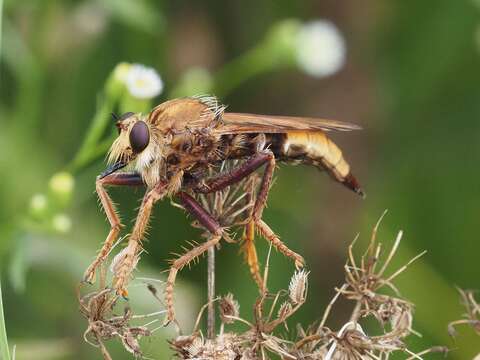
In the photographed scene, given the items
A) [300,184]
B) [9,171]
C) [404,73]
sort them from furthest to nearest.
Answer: [404,73] < [300,184] < [9,171]

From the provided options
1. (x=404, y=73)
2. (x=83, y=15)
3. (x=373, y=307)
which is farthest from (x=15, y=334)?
(x=404, y=73)

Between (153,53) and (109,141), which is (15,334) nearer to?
(109,141)

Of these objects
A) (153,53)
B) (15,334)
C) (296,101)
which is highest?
(153,53)

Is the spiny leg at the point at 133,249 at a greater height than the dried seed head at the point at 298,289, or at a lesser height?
greater

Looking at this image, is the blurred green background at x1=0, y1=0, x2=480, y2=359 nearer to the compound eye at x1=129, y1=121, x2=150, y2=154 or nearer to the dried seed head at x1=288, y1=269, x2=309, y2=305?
the compound eye at x1=129, y1=121, x2=150, y2=154

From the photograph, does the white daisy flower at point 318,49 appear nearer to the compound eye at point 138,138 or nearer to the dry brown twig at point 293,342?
the compound eye at point 138,138

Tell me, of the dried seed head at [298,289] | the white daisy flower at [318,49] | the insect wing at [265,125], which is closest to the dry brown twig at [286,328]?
the dried seed head at [298,289]

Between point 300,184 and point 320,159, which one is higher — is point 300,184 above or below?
below
